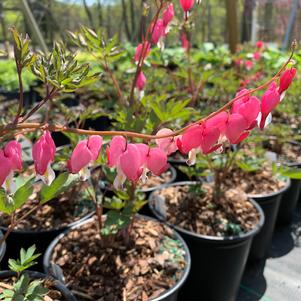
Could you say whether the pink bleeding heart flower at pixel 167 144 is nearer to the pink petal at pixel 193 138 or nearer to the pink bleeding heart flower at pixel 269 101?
the pink petal at pixel 193 138

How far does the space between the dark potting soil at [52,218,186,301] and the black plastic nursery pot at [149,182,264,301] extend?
0.44 feet

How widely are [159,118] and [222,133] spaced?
0.39 m

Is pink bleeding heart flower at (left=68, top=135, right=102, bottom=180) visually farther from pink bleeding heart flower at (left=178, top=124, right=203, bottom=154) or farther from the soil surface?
the soil surface

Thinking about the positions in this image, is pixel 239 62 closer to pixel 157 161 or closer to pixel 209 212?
pixel 209 212

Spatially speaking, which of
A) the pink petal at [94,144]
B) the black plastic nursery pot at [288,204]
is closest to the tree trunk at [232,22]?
the black plastic nursery pot at [288,204]

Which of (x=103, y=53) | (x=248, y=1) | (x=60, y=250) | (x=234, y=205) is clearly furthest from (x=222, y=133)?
(x=248, y=1)

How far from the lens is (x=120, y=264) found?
3.88ft

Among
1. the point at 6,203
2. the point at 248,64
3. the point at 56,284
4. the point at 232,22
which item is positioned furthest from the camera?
the point at 232,22

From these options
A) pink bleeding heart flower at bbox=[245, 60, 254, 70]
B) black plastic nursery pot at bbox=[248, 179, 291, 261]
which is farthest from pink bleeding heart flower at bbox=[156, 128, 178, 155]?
pink bleeding heart flower at bbox=[245, 60, 254, 70]

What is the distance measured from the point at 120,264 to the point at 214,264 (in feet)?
1.38

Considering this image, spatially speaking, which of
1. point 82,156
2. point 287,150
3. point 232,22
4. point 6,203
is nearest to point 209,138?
point 82,156

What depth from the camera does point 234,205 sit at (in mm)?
1593

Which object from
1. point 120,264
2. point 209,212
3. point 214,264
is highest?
point 120,264

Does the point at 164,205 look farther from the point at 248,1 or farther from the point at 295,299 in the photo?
the point at 248,1
